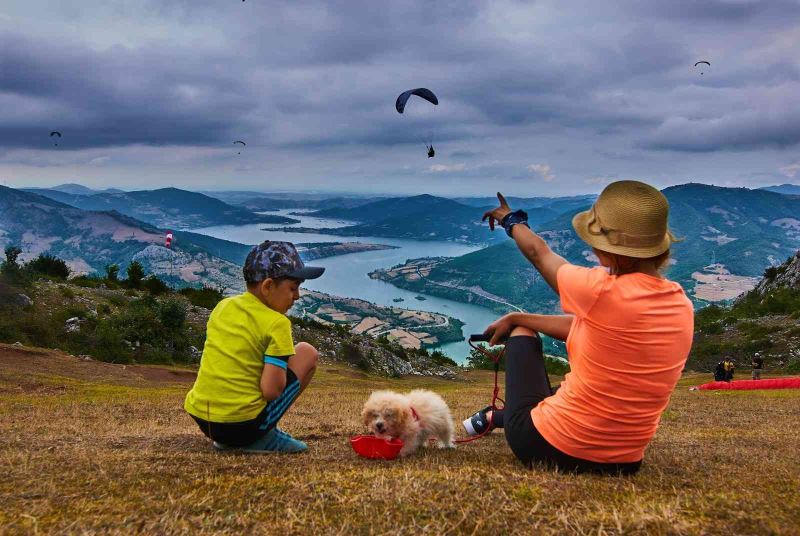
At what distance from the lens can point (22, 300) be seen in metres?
27.4

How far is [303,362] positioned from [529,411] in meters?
1.91

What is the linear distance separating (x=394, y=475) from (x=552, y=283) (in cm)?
168

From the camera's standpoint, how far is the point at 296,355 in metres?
4.87

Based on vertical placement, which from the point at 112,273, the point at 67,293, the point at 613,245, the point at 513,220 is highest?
the point at 513,220

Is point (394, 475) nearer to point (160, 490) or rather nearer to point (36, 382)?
point (160, 490)

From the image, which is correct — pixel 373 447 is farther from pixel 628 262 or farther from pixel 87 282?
pixel 87 282

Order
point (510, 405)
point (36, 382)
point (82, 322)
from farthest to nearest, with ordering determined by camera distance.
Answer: point (82, 322)
point (36, 382)
point (510, 405)

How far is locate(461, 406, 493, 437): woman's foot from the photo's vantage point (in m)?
5.85

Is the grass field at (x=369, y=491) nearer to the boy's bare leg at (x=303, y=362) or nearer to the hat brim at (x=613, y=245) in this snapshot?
the boy's bare leg at (x=303, y=362)

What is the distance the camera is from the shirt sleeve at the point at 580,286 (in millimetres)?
3488

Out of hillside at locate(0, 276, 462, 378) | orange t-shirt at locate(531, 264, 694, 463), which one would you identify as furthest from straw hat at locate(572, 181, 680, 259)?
hillside at locate(0, 276, 462, 378)

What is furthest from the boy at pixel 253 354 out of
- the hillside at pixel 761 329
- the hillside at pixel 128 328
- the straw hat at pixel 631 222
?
the hillside at pixel 761 329

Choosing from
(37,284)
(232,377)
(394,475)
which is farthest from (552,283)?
(37,284)

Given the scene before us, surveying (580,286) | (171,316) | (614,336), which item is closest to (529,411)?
(614,336)
